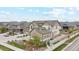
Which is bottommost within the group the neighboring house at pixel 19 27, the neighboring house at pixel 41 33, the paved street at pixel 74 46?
the paved street at pixel 74 46

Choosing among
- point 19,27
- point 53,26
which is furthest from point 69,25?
point 19,27

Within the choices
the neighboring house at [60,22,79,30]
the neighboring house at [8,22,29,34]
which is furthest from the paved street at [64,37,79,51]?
the neighboring house at [8,22,29,34]

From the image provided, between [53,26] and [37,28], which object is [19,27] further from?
[53,26]

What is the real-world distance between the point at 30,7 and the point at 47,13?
14cm

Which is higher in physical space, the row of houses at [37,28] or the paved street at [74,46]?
the row of houses at [37,28]

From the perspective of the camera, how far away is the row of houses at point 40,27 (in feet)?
4.94

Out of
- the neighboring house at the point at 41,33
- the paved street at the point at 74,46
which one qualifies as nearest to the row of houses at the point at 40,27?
the neighboring house at the point at 41,33

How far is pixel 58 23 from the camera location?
151 cm

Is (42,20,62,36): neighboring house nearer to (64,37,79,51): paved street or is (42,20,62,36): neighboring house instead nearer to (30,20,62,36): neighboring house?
(30,20,62,36): neighboring house

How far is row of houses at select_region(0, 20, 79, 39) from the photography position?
1.50 meters

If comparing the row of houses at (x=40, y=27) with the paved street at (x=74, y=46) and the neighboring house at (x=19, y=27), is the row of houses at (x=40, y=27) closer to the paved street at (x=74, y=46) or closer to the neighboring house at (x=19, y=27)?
the neighboring house at (x=19, y=27)
